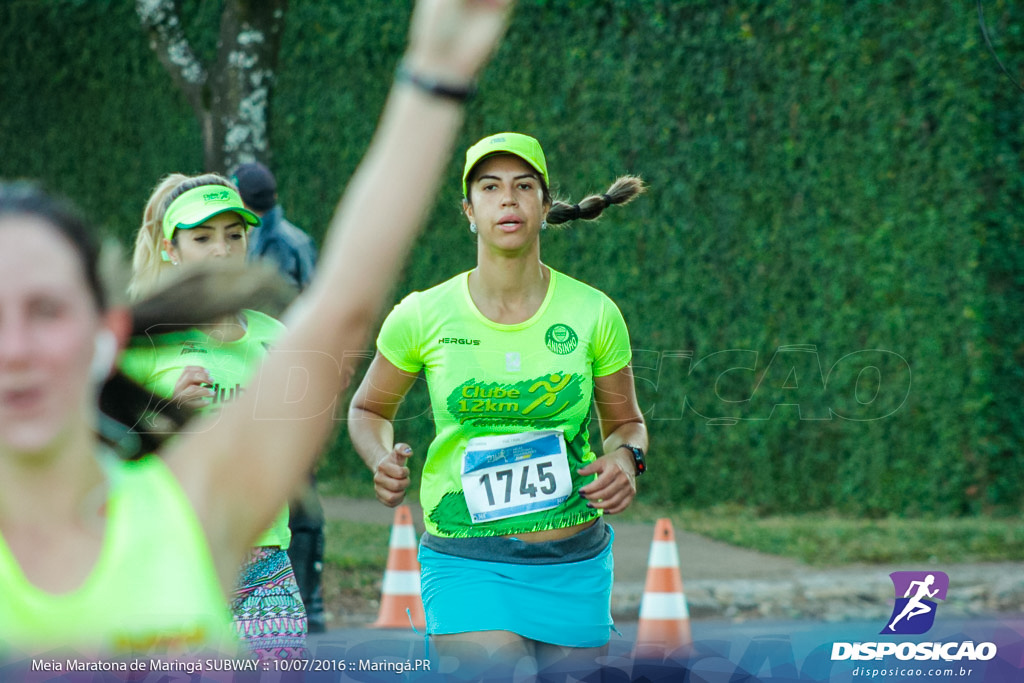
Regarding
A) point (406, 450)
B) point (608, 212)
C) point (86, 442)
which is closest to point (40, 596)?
point (86, 442)

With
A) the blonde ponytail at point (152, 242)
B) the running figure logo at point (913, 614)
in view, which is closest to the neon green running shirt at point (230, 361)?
the blonde ponytail at point (152, 242)

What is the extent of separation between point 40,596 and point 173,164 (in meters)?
11.9

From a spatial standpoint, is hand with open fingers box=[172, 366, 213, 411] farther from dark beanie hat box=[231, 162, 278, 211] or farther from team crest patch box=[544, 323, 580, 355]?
dark beanie hat box=[231, 162, 278, 211]

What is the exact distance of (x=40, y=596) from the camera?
1.45 m

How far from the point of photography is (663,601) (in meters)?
6.82

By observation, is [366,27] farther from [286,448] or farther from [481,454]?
[286,448]

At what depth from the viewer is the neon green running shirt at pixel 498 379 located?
410cm

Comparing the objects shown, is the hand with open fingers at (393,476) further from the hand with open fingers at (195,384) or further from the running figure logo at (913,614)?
the running figure logo at (913,614)

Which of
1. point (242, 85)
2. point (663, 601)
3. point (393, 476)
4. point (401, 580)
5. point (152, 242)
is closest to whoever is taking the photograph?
point (393, 476)

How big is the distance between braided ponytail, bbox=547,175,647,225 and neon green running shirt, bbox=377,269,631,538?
652 mm

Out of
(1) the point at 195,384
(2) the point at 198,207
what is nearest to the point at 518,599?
(1) the point at 195,384

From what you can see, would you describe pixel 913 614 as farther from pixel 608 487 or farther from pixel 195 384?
pixel 195 384

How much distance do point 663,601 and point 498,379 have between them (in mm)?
3068

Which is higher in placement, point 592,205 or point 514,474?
point 592,205
